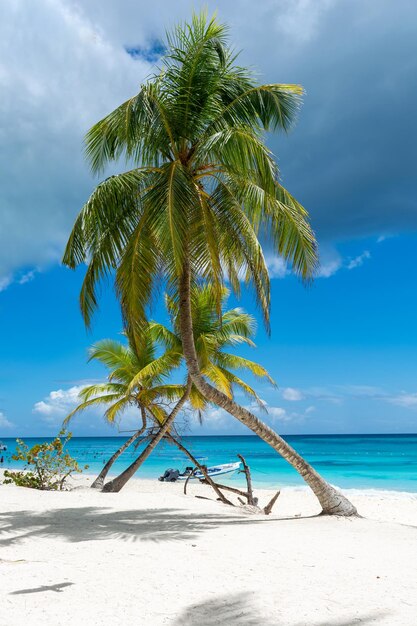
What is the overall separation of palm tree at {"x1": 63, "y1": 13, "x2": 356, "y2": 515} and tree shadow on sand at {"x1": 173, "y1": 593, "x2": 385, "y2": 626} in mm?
5235

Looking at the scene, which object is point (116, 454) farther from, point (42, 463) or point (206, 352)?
point (206, 352)

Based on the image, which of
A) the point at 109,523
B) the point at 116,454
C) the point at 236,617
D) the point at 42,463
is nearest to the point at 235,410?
the point at 109,523

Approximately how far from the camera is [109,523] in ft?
29.9

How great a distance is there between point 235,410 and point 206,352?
508 cm

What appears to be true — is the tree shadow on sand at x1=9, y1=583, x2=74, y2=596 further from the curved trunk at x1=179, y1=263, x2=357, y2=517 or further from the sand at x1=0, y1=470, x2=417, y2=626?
the curved trunk at x1=179, y1=263, x2=357, y2=517

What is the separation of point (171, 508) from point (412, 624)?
282 inches

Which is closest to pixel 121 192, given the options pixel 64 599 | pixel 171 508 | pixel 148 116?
pixel 148 116

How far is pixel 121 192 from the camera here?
33.4ft

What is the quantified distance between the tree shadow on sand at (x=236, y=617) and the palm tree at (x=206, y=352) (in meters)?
9.59

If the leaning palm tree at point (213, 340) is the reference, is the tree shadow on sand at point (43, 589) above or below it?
below

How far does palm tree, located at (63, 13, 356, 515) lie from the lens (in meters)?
9.93

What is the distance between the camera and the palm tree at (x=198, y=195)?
9930 millimetres

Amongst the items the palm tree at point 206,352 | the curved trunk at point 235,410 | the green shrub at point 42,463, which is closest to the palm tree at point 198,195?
the curved trunk at point 235,410

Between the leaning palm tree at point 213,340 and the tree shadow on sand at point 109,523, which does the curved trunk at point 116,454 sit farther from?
the tree shadow on sand at point 109,523
